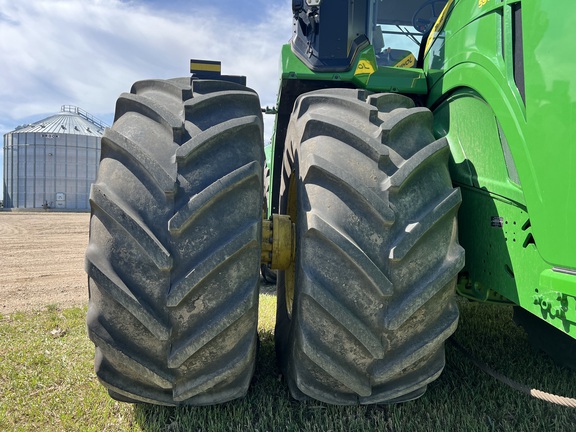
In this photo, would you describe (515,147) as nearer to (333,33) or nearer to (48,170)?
(333,33)

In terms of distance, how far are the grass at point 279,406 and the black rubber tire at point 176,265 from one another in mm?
254

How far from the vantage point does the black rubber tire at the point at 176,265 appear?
1593 millimetres

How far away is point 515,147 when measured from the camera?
1600mm

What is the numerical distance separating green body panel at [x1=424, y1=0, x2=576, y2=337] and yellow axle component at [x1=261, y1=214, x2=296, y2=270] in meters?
0.76

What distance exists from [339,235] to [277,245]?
420 mm

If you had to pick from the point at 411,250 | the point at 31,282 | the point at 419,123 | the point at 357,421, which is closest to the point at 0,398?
the point at 357,421

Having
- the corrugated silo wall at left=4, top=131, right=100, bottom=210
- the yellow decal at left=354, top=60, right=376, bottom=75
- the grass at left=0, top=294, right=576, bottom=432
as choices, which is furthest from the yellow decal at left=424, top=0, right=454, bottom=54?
the corrugated silo wall at left=4, top=131, right=100, bottom=210

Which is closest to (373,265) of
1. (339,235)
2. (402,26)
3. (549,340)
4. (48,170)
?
(339,235)

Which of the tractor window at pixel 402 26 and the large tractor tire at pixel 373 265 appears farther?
the tractor window at pixel 402 26

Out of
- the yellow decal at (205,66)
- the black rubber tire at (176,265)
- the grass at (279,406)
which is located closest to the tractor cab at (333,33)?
the yellow decal at (205,66)

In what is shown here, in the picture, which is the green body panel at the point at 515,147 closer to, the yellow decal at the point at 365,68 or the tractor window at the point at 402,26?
the yellow decal at the point at 365,68

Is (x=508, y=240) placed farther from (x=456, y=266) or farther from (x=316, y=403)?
(x=316, y=403)

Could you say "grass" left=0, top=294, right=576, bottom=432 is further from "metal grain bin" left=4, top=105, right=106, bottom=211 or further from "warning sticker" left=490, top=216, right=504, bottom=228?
"metal grain bin" left=4, top=105, right=106, bottom=211

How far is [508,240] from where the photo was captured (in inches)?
67.7
